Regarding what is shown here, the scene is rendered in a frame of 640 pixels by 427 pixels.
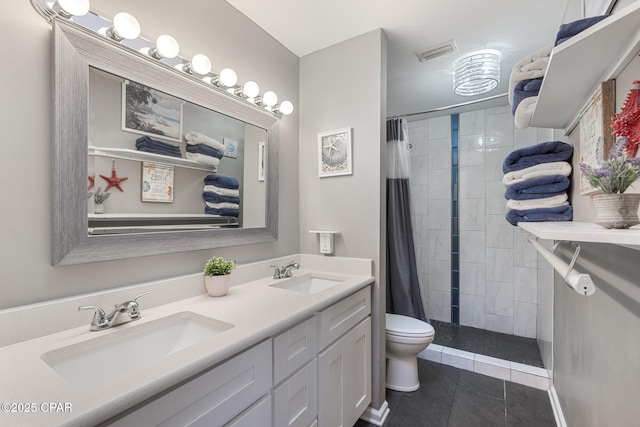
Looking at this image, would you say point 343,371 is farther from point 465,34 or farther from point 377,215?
point 465,34

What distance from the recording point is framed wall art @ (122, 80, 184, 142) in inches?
43.2

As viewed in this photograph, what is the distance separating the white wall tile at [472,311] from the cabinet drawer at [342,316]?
1780mm

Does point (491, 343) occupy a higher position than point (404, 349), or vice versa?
point (404, 349)

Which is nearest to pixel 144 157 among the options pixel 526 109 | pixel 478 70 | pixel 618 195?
pixel 618 195

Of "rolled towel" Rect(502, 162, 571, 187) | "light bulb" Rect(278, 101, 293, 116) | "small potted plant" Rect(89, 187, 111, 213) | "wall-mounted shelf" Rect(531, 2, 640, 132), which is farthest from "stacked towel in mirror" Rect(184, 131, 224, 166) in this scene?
"rolled towel" Rect(502, 162, 571, 187)

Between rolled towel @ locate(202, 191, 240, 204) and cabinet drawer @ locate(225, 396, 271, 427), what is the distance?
0.92 meters

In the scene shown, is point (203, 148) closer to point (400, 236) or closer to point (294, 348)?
point (294, 348)

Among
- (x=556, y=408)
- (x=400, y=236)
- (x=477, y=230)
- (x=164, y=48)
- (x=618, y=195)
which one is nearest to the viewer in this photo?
(x=618, y=195)

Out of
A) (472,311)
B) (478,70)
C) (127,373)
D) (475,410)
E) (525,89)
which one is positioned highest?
(478,70)

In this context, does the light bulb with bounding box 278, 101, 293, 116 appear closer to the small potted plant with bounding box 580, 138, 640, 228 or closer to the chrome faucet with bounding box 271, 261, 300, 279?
the chrome faucet with bounding box 271, 261, 300, 279

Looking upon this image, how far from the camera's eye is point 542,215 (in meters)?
1.25

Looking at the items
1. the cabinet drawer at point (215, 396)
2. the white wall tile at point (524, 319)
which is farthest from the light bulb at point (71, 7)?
the white wall tile at point (524, 319)

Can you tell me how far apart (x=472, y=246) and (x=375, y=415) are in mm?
1958

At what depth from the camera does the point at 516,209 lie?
1.33m
